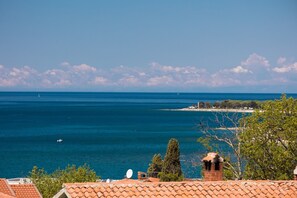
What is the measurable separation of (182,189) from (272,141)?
1779 cm

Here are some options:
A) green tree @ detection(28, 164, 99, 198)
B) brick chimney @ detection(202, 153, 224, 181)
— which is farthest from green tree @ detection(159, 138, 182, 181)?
brick chimney @ detection(202, 153, 224, 181)

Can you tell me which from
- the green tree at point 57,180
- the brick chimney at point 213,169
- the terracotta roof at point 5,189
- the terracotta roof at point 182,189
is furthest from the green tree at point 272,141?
the green tree at point 57,180

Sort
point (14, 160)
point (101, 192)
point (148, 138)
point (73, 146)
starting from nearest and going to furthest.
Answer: point (101, 192) < point (14, 160) < point (73, 146) < point (148, 138)

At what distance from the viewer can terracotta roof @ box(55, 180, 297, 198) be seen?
53.6 feet

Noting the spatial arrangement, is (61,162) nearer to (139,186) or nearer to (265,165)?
(265,165)

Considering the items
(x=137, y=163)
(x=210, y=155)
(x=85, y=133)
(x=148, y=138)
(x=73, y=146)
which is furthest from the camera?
(x=85, y=133)

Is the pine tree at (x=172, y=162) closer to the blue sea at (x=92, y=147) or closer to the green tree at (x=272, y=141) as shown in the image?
the blue sea at (x=92, y=147)

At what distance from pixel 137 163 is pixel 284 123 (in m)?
66.5

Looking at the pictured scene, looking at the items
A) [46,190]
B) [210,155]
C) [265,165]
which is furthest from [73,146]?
[210,155]

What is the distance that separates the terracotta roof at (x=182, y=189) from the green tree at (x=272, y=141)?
48.5 ft

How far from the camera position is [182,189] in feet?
56.4

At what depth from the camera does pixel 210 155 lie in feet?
68.0

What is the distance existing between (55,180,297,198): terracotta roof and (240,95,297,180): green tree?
14.8m

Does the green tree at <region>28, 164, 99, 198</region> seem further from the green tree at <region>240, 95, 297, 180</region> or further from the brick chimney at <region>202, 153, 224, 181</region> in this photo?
the brick chimney at <region>202, 153, 224, 181</region>
